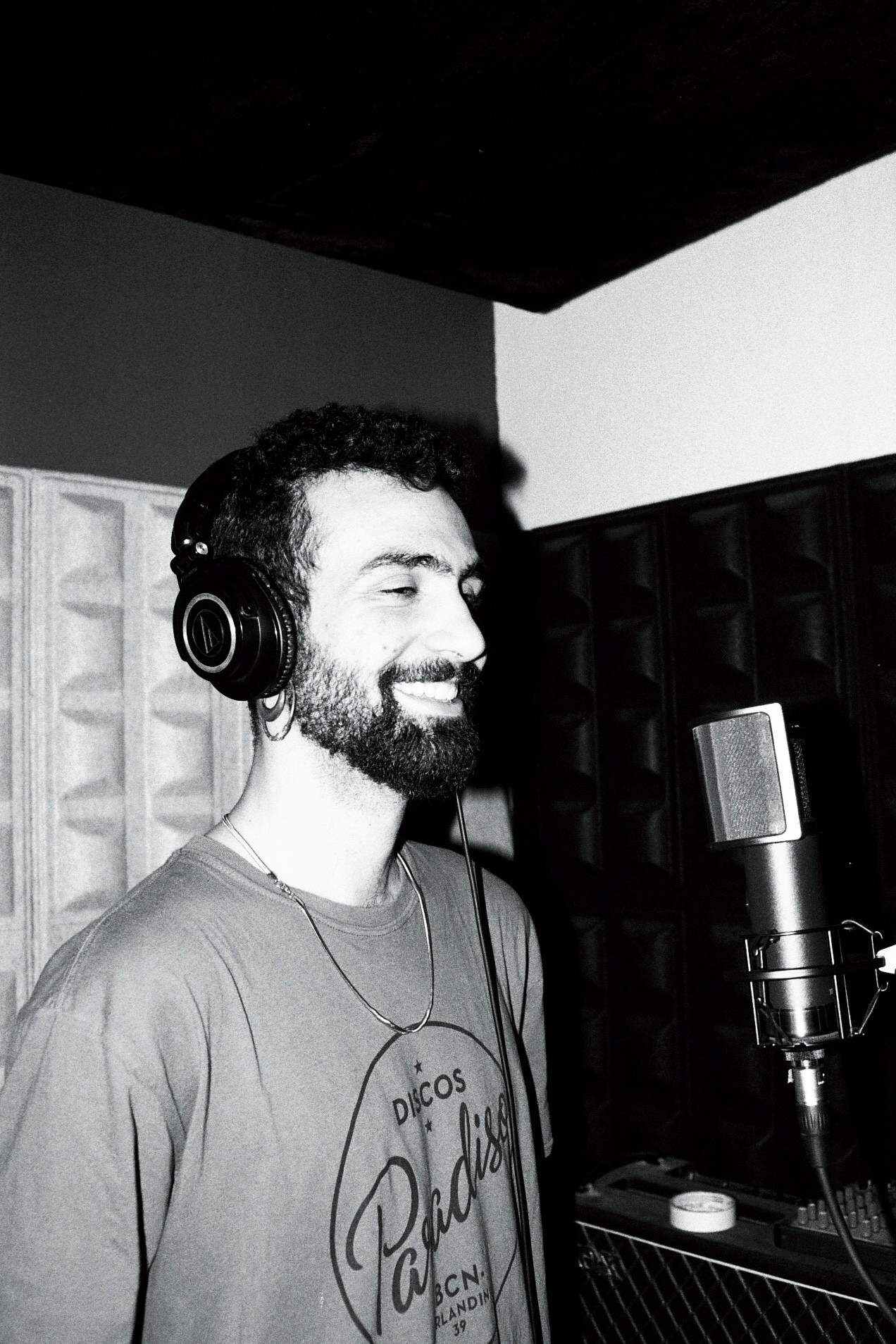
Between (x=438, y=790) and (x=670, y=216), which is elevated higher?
(x=670, y=216)

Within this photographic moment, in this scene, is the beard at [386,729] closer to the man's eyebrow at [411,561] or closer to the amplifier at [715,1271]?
the man's eyebrow at [411,561]

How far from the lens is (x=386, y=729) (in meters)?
1.30

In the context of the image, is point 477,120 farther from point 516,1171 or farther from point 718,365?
point 516,1171

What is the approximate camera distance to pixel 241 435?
257cm

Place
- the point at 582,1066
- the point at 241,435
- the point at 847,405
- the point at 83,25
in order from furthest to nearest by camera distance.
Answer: the point at 582,1066, the point at 241,435, the point at 847,405, the point at 83,25

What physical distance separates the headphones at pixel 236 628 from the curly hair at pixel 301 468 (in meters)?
0.06

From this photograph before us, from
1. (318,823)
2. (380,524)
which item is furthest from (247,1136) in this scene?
(380,524)

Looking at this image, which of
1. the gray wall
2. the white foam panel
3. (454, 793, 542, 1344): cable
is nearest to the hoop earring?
(454, 793, 542, 1344): cable

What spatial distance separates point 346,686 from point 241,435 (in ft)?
4.64

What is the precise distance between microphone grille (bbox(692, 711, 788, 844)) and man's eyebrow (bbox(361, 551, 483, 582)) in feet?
1.24

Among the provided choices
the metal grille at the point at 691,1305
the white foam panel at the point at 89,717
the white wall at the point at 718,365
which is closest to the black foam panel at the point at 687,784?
the white wall at the point at 718,365

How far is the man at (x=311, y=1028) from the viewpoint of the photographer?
1.05 m

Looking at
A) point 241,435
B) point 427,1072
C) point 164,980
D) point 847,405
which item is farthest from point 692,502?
point 164,980

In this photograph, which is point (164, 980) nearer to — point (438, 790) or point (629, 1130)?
point (438, 790)
